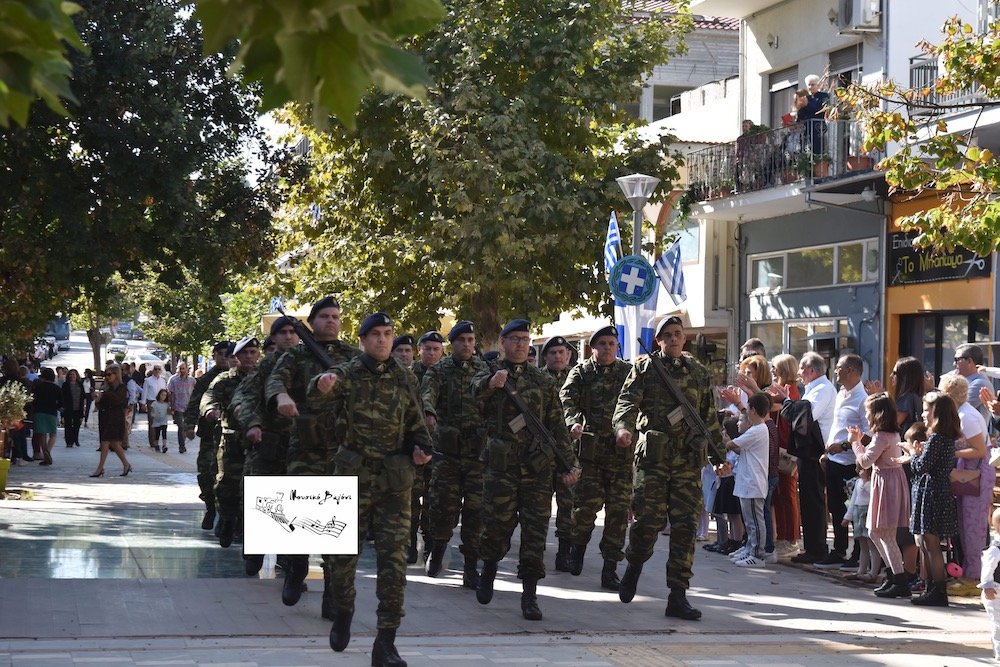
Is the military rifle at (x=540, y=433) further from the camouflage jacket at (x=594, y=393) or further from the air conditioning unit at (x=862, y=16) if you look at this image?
the air conditioning unit at (x=862, y=16)

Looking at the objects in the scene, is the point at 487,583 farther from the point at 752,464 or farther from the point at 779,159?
the point at 779,159

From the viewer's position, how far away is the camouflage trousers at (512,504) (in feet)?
33.3

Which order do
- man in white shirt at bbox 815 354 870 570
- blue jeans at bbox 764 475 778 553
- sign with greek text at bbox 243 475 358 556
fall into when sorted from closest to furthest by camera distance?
sign with greek text at bbox 243 475 358 556, man in white shirt at bbox 815 354 870 570, blue jeans at bbox 764 475 778 553

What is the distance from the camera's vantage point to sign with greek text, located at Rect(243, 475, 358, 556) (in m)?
8.20

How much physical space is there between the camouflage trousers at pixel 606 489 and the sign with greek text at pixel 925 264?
1019 cm

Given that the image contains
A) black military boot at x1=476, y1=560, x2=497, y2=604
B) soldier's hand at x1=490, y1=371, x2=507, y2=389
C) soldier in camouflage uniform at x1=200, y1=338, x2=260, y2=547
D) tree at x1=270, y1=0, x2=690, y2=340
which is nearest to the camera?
soldier's hand at x1=490, y1=371, x2=507, y2=389

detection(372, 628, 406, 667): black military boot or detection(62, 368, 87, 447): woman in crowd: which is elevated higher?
detection(62, 368, 87, 447): woman in crowd

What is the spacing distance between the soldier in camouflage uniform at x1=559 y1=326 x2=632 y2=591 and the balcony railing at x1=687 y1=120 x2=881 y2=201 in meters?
10.7

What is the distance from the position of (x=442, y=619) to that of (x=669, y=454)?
1998mm

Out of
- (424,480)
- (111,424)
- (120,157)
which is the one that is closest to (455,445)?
(424,480)

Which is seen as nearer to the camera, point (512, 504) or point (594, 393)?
point (512, 504)

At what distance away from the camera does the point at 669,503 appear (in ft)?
33.7

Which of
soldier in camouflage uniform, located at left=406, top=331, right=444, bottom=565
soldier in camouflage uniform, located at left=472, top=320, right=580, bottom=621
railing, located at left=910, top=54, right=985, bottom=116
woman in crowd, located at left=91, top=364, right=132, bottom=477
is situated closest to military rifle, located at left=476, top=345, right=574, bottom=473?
soldier in camouflage uniform, located at left=472, top=320, right=580, bottom=621

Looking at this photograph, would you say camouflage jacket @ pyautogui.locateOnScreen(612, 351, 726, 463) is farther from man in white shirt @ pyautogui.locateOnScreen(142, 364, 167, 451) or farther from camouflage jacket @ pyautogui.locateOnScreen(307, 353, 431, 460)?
man in white shirt @ pyautogui.locateOnScreen(142, 364, 167, 451)
